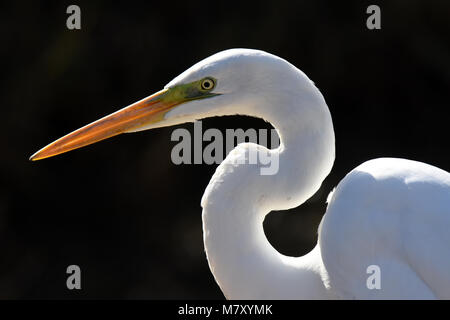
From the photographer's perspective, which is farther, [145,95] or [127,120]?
[145,95]

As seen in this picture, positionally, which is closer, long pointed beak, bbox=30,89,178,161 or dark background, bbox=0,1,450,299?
long pointed beak, bbox=30,89,178,161

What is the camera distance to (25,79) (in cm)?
408

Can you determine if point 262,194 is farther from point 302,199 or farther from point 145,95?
point 145,95

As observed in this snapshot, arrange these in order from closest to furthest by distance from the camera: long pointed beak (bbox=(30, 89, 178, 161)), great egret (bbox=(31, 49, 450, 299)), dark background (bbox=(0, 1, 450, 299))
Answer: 1. great egret (bbox=(31, 49, 450, 299))
2. long pointed beak (bbox=(30, 89, 178, 161))
3. dark background (bbox=(0, 1, 450, 299))

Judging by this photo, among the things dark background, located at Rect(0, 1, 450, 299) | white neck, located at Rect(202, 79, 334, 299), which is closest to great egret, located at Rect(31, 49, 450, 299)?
white neck, located at Rect(202, 79, 334, 299)

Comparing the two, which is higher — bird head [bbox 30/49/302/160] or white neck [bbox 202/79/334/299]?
bird head [bbox 30/49/302/160]

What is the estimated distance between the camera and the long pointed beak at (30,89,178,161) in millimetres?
1687

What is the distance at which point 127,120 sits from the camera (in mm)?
1712

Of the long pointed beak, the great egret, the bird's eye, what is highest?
the bird's eye

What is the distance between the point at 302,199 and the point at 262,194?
87 mm

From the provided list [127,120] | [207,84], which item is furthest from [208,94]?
[127,120]

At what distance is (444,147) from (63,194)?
77.8 inches

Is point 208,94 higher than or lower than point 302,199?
higher

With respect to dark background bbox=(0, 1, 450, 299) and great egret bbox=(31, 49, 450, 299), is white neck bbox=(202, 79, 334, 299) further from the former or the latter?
dark background bbox=(0, 1, 450, 299)
